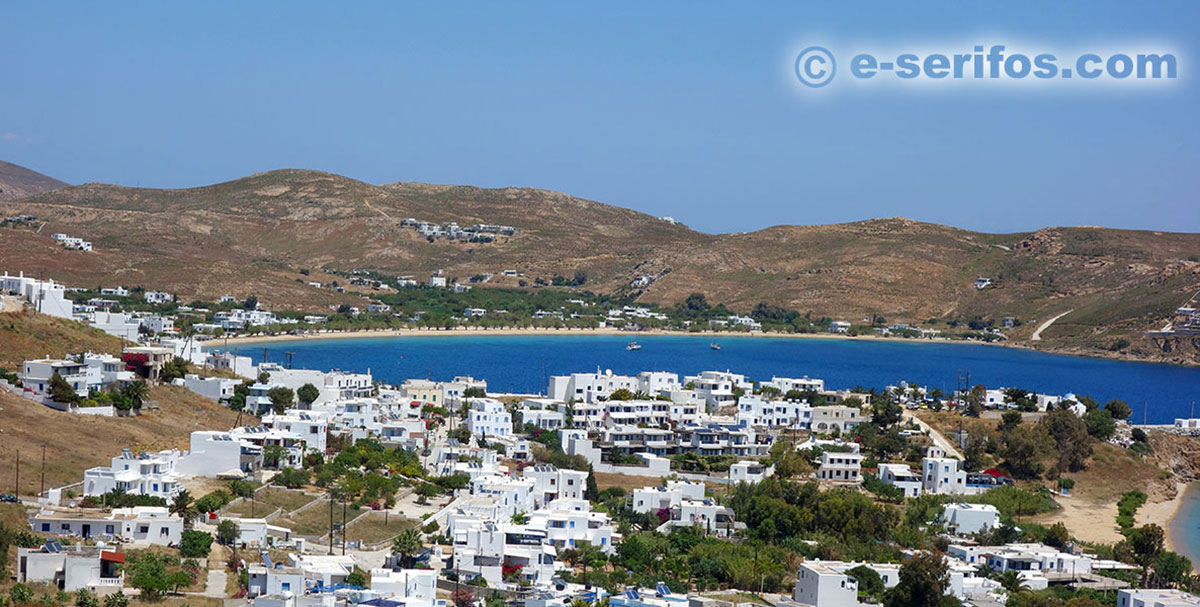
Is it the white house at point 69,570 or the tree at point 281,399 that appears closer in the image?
the white house at point 69,570

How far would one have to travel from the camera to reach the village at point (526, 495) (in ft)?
79.3

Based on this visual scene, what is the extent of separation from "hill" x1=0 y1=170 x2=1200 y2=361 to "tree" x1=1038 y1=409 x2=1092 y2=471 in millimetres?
46589

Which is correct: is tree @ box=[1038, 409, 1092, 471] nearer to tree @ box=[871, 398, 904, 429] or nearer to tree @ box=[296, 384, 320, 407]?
tree @ box=[871, 398, 904, 429]

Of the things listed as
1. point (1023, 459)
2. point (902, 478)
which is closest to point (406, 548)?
point (902, 478)

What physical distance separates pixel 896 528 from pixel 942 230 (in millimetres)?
Answer: 96741

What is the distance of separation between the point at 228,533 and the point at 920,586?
11.9 metres

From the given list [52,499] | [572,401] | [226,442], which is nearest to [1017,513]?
[572,401]

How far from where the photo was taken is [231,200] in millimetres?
142375

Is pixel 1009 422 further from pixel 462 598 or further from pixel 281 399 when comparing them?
pixel 462 598

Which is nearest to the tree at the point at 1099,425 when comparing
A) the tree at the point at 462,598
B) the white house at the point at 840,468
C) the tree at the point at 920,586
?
the white house at the point at 840,468

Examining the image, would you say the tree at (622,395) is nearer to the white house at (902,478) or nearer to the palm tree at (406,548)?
the white house at (902,478)

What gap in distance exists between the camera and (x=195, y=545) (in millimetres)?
24109

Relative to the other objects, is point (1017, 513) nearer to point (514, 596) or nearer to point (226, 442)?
point (514, 596)

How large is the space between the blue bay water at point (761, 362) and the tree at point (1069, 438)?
14553 millimetres
